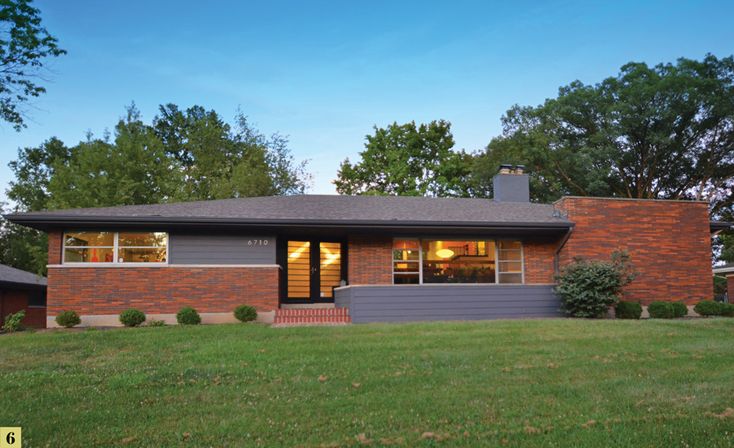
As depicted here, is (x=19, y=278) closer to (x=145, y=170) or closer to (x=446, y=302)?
(x=145, y=170)

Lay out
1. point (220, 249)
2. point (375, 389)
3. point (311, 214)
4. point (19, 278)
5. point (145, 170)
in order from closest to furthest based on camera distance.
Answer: point (375, 389), point (220, 249), point (311, 214), point (19, 278), point (145, 170)

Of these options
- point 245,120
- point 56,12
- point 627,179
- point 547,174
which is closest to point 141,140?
point 245,120

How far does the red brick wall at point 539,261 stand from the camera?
16.1 m

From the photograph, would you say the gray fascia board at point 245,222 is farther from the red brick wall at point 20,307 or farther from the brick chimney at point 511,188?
the red brick wall at point 20,307

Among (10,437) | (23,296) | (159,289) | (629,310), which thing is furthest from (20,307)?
(629,310)

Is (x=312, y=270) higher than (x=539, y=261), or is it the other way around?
(x=539, y=261)

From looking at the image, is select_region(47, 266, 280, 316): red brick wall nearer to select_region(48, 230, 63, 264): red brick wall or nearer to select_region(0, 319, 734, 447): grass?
select_region(48, 230, 63, 264): red brick wall

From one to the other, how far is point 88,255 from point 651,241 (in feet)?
50.7

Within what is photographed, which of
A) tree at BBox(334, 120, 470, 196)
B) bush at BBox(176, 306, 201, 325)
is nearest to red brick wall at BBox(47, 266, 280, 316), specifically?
bush at BBox(176, 306, 201, 325)

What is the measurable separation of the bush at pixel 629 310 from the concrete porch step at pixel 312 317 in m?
7.35

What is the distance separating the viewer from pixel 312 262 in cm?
1655

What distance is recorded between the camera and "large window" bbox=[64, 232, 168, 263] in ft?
47.0

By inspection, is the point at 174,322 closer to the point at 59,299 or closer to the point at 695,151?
the point at 59,299

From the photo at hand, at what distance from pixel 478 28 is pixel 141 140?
20.5 metres
